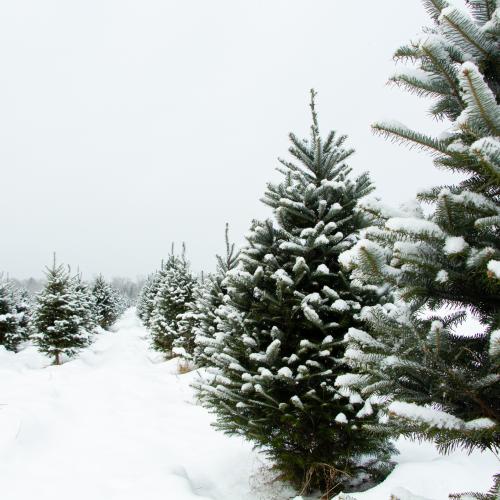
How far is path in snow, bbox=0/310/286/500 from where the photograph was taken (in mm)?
A: 4918

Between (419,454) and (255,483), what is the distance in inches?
93.1

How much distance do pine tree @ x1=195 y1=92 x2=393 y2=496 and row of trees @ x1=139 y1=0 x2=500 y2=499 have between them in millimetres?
21

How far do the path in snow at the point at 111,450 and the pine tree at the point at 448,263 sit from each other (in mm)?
3709

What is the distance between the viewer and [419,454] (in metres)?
5.70

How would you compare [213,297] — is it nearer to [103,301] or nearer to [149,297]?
[149,297]

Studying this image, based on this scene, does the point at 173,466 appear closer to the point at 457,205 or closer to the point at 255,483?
the point at 255,483

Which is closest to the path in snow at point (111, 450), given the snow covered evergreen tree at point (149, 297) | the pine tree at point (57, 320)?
the pine tree at point (57, 320)

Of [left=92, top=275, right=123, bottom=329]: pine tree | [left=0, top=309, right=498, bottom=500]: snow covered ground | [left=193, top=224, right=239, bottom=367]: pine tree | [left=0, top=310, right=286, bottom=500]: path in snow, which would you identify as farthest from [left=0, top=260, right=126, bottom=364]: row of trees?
[left=92, top=275, right=123, bottom=329]: pine tree

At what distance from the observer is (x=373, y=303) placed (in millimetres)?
5195

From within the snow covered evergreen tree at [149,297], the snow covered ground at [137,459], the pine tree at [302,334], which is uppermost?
the snow covered evergreen tree at [149,297]

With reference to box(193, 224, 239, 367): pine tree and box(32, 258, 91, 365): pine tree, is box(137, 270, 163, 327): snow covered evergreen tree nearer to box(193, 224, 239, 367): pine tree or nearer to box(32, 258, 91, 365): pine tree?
box(32, 258, 91, 365): pine tree

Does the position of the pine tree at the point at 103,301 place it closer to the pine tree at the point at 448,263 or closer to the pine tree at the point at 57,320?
the pine tree at the point at 57,320

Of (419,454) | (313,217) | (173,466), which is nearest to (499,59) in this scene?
(313,217)

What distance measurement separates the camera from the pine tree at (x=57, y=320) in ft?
66.5
